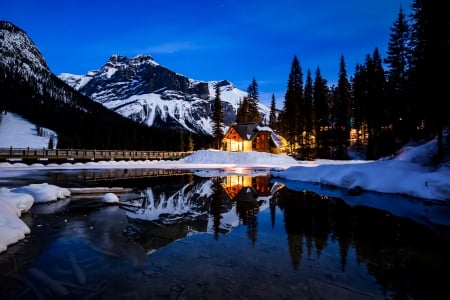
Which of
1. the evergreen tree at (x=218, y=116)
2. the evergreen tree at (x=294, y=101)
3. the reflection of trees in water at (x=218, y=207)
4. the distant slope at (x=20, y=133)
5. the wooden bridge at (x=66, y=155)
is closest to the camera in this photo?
the reflection of trees in water at (x=218, y=207)

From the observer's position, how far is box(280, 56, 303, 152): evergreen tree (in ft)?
199

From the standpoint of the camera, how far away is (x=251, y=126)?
61.2 meters

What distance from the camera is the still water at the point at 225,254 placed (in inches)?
190

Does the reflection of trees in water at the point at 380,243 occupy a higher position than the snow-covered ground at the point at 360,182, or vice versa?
the snow-covered ground at the point at 360,182

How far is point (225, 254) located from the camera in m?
6.57

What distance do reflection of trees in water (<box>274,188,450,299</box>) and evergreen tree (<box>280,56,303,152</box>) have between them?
49921 mm

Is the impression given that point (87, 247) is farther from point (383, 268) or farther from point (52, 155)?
point (52, 155)

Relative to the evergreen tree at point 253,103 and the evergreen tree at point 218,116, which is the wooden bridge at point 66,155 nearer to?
the evergreen tree at point 218,116

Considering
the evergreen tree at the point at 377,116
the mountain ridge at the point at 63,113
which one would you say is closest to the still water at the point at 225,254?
the evergreen tree at the point at 377,116

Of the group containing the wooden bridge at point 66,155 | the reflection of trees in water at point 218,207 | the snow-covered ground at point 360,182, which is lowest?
the reflection of trees in water at point 218,207

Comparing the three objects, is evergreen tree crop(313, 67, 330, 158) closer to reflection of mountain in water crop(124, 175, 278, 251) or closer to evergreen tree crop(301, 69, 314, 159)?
evergreen tree crop(301, 69, 314, 159)

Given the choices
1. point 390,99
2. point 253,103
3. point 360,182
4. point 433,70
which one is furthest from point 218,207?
point 253,103

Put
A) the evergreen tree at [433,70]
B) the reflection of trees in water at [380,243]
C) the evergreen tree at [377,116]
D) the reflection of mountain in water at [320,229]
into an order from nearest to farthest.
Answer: the reflection of trees in water at [380,243], the reflection of mountain in water at [320,229], the evergreen tree at [433,70], the evergreen tree at [377,116]

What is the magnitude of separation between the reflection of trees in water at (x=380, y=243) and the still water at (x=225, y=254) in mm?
31
